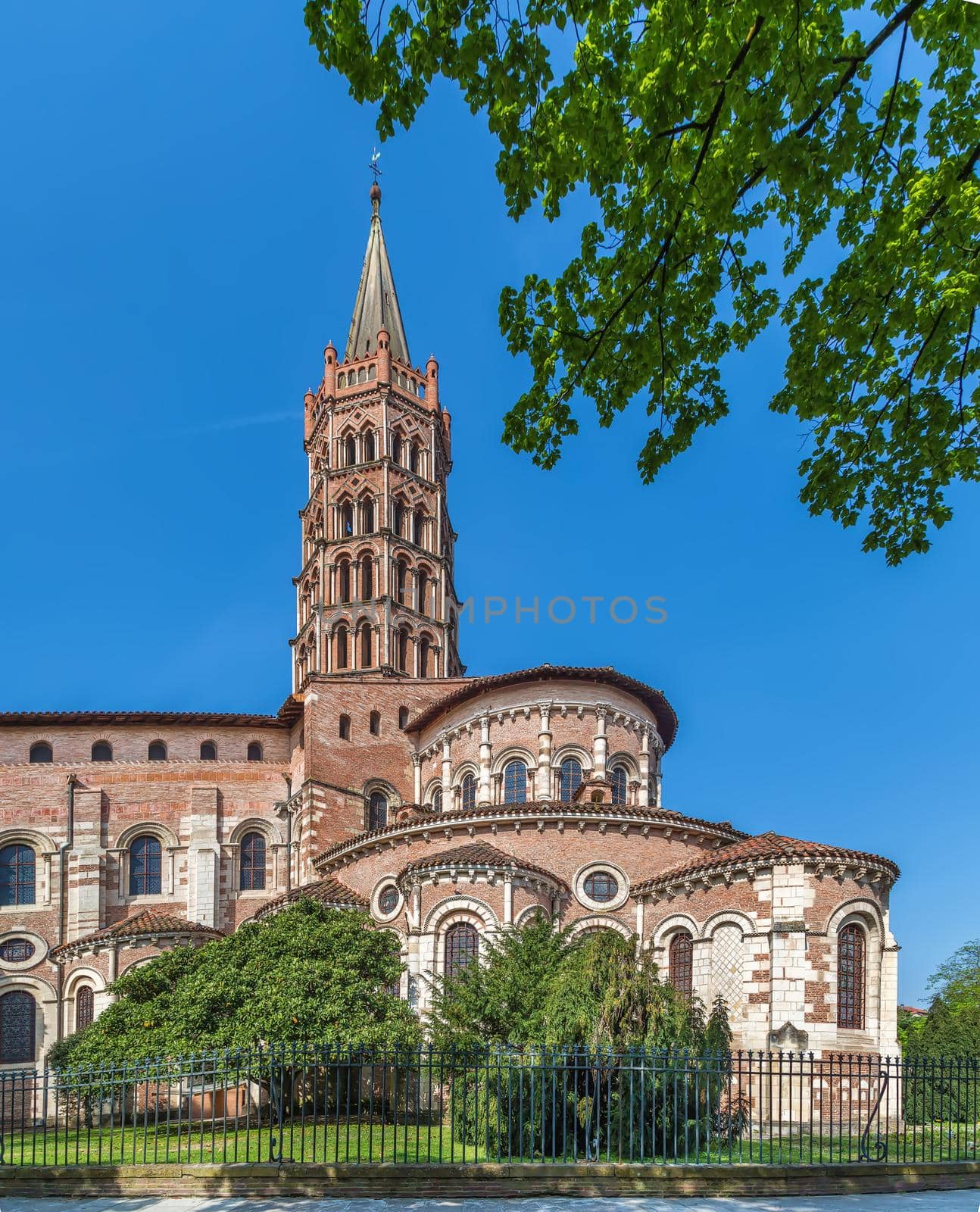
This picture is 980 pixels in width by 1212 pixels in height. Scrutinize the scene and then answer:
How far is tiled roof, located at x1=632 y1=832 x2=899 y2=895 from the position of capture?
23656mm

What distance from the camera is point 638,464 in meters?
10.1

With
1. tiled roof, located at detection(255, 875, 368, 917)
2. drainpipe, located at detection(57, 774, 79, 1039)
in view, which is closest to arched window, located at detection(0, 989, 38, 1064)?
drainpipe, located at detection(57, 774, 79, 1039)

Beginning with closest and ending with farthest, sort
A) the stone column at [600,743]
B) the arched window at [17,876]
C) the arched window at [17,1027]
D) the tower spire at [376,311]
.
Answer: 1. the stone column at [600,743]
2. the arched window at [17,1027]
3. the arched window at [17,876]
4. the tower spire at [376,311]

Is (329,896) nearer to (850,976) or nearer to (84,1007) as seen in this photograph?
(84,1007)

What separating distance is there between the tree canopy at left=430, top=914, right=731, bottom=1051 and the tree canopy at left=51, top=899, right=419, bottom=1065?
1.87 meters

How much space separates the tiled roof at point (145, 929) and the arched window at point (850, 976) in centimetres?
2086

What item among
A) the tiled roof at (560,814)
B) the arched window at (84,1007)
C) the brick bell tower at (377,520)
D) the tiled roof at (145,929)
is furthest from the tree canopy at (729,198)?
the brick bell tower at (377,520)

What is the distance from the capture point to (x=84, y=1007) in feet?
119

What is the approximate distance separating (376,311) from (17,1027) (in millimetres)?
40367

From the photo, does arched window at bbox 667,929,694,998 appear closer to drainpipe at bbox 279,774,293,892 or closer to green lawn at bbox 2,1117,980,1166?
green lawn at bbox 2,1117,980,1166

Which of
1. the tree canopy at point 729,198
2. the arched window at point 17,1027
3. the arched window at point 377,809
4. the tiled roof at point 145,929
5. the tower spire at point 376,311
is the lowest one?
the arched window at point 17,1027

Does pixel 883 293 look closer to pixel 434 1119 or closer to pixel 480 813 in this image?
pixel 434 1119

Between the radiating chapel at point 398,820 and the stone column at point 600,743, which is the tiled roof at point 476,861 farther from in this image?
the stone column at point 600,743

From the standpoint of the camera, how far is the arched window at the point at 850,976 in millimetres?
23406
